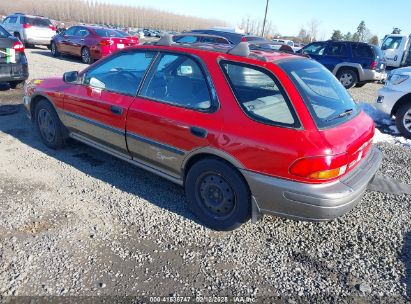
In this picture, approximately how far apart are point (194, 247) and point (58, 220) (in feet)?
4.39

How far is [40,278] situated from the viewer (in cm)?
238

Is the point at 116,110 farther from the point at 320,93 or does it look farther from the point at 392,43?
the point at 392,43

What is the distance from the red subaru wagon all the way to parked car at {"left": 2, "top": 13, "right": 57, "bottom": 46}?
15.2m

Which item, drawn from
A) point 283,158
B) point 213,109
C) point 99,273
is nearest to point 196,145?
point 213,109

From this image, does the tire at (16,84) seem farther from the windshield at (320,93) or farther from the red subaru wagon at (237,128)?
the windshield at (320,93)

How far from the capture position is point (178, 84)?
3193 millimetres

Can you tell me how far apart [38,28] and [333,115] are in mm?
17519

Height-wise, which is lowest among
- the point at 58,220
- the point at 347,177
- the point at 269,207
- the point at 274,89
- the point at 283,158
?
the point at 58,220

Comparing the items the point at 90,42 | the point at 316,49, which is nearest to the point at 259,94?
the point at 316,49

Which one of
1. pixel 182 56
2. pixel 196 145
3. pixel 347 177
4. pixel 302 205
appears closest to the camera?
pixel 302 205

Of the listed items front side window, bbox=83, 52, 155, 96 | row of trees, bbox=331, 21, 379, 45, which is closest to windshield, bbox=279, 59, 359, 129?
front side window, bbox=83, 52, 155, 96

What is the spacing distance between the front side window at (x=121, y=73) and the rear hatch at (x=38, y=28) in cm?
1495

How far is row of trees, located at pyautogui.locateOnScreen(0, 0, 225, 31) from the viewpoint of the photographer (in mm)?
96250

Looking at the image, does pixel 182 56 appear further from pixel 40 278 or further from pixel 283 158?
pixel 40 278
